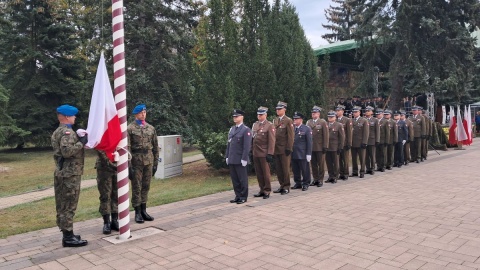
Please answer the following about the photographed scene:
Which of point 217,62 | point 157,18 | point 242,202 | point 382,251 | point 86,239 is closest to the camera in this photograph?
point 382,251

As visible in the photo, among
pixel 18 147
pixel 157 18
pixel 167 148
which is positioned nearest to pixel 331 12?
pixel 157 18

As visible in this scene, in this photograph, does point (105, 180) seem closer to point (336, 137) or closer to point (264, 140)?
point (264, 140)

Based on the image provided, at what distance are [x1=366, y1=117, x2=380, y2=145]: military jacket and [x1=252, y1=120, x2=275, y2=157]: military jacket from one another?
4.38m

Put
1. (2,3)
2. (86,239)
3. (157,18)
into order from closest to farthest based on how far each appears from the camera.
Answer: (86,239), (157,18), (2,3)

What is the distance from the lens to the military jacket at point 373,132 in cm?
1139

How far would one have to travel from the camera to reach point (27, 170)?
53.3 ft

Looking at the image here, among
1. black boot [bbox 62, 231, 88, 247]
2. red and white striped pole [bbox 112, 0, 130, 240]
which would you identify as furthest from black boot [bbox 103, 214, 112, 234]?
black boot [bbox 62, 231, 88, 247]

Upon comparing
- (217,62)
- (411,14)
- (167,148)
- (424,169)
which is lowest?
(424,169)

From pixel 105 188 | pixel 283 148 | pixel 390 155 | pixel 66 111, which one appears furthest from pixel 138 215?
pixel 390 155

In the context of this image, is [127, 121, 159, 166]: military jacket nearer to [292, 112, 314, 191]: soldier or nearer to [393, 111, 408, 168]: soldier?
[292, 112, 314, 191]: soldier

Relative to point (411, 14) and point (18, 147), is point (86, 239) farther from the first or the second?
point (18, 147)

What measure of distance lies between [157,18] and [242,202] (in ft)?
44.3

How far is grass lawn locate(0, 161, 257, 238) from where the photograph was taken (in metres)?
6.72

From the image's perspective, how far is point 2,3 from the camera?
20.1 meters
